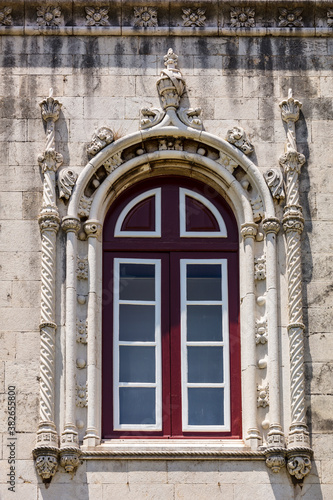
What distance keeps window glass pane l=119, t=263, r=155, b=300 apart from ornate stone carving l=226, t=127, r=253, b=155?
204 centimetres

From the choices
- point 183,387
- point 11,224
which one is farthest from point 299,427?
point 11,224

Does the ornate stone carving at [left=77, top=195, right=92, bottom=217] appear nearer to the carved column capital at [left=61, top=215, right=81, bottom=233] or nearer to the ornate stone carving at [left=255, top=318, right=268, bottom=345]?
the carved column capital at [left=61, top=215, right=81, bottom=233]

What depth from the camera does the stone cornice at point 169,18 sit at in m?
22.4

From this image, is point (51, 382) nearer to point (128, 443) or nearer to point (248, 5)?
point (128, 443)

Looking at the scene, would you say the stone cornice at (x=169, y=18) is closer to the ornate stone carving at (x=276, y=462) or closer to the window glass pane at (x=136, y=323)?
the window glass pane at (x=136, y=323)

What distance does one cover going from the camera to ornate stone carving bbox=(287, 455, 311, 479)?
20.0m

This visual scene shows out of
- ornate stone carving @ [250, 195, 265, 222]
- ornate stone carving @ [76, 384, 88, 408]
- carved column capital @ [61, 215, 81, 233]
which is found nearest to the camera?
ornate stone carving @ [76, 384, 88, 408]

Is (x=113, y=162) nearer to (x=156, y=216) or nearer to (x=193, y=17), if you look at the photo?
(x=156, y=216)

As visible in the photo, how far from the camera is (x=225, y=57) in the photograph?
22344mm

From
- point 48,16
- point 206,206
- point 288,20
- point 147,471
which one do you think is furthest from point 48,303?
point 288,20

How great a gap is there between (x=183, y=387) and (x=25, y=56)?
5.21 meters

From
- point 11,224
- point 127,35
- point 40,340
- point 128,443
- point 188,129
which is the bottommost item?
point 128,443

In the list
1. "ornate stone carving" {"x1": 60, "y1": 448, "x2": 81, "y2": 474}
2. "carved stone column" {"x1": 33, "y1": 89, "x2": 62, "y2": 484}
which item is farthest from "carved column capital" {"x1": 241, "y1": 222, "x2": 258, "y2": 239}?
"ornate stone carving" {"x1": 60, "y1": 448, "x2": 81, "y2": 474}

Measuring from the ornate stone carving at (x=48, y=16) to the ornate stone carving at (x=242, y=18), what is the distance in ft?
8.08
